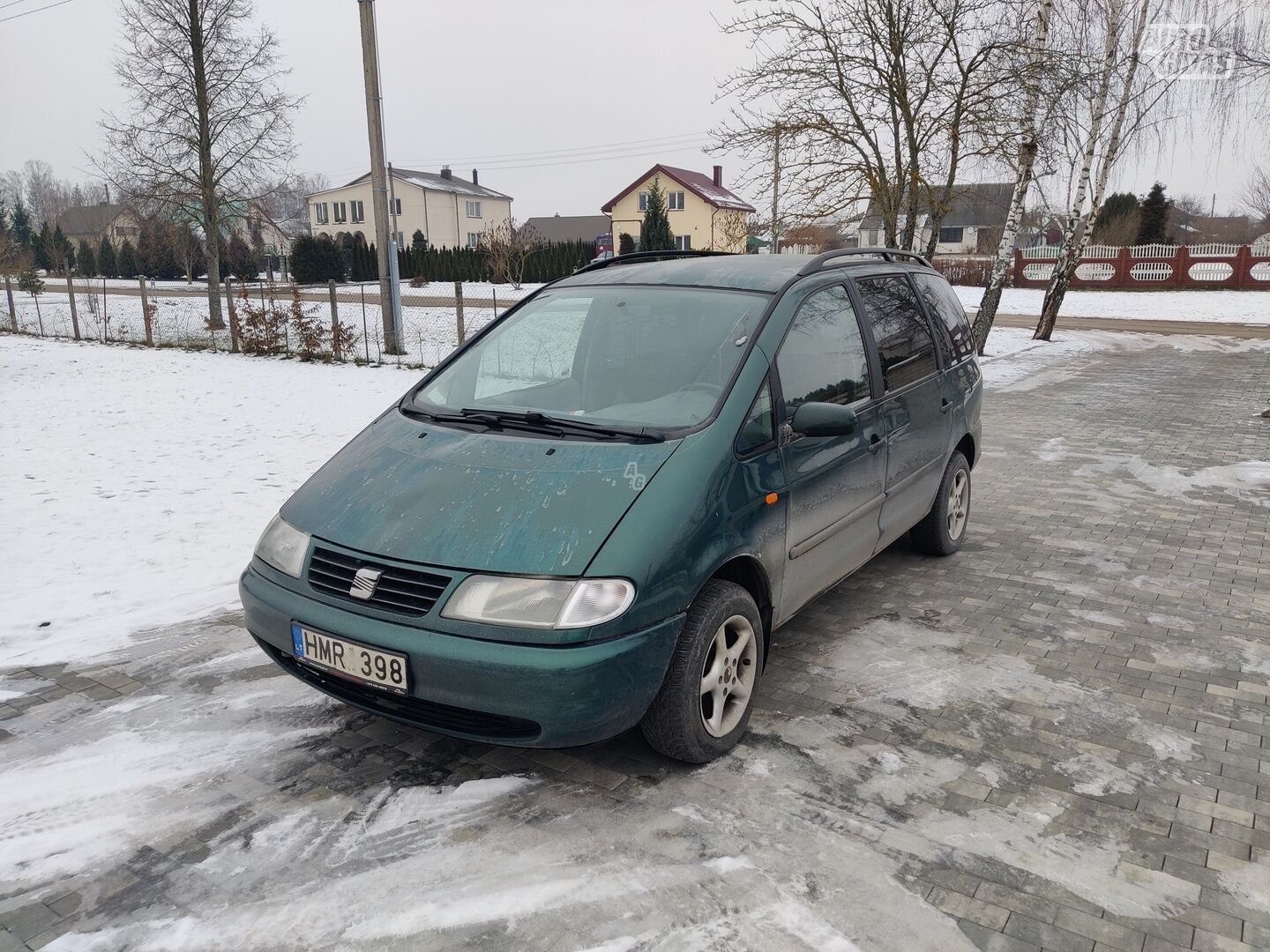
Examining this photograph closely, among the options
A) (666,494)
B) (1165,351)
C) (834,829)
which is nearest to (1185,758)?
(834,829)

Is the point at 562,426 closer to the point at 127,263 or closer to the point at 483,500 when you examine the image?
the point at 483,500

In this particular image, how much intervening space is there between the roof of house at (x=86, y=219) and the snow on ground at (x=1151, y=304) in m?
81.2

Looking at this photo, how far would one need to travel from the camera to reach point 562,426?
11.8ft

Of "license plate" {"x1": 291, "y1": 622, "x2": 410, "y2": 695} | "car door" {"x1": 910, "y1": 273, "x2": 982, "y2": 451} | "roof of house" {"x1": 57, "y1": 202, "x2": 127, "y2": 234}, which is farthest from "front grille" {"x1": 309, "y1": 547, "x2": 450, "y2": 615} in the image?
"roof of house" {"x1": 57, "y1": 202, "x2": 127, "y2": 234}

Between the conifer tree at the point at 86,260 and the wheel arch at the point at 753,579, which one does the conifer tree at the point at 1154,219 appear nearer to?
the wheel arch at the point at 753,579

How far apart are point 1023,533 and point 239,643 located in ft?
16.2

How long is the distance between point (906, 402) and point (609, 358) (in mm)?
1628

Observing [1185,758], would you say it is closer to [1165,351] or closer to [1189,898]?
[1189,898]

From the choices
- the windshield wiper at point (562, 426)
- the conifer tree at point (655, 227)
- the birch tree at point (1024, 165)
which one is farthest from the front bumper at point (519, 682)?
the conifer tree at point (655, 227)

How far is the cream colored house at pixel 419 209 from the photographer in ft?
218

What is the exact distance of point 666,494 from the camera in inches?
123

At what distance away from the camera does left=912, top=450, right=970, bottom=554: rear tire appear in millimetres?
5496

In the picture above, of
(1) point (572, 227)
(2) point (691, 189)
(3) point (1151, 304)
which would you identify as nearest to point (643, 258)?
(3) point (1151, 304)

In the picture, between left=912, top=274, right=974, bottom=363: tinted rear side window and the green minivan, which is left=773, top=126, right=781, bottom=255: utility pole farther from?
the green minivan
